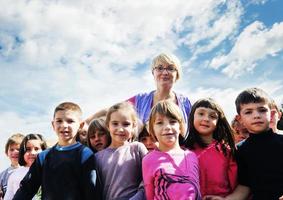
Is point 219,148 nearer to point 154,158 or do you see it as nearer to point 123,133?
point 154,158

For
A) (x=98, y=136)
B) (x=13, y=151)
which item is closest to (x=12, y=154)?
(x=13, y=151)

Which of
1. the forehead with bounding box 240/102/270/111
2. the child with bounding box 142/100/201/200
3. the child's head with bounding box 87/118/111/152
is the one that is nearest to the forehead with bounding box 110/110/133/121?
the child with bounding box 142/100/201/200

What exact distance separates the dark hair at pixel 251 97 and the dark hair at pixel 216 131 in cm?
24

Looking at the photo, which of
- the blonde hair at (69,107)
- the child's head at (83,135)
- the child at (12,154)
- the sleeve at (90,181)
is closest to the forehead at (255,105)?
the sleeve at (90,181)

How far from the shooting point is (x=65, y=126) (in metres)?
4.28

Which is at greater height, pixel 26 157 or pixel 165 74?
pixel 165 74

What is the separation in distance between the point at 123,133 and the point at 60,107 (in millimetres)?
936

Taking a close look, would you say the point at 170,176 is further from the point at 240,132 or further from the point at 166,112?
the point at 240,132

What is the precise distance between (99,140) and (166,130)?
1.42 m

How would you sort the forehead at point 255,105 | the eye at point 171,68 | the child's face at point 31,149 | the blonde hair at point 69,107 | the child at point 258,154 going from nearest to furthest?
the child at point 258,154
the forehead at point 255,105
the blonde hair at point 69,107
the eye at point 171,68
the child's face at point 31,149

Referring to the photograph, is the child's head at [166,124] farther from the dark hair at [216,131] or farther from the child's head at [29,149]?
the child's head at [29,149]

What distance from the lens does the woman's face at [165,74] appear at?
5469mm

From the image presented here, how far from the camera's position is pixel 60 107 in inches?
174

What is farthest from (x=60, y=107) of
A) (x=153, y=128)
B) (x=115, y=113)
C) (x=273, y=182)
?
(x=273, y=182)
